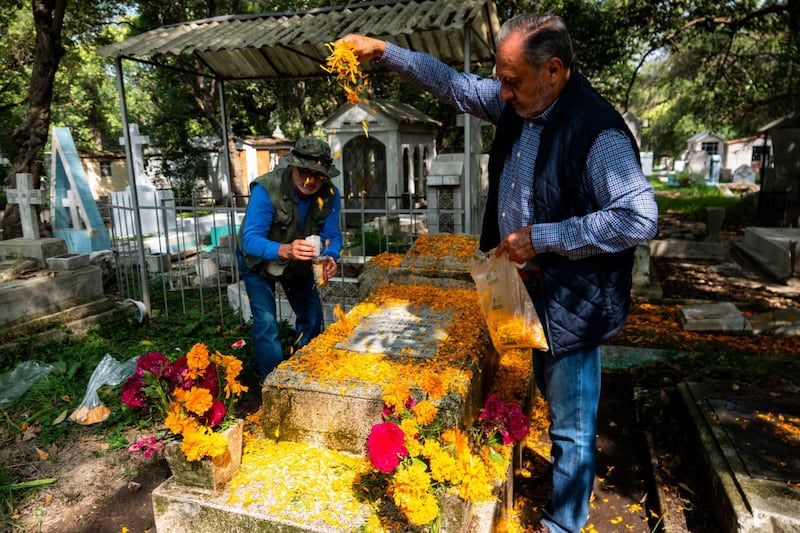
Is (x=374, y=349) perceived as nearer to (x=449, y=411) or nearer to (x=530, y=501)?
Answer: (x=449, y=411)

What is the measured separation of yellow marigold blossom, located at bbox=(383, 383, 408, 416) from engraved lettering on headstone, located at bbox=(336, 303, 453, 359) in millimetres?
633

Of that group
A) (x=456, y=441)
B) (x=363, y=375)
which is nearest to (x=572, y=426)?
(x=456, y=441)

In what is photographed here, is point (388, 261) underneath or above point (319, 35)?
underneath

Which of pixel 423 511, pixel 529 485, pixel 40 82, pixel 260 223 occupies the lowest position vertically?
pixel 529 485

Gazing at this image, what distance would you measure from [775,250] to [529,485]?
850cm

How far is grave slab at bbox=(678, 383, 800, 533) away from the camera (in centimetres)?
248

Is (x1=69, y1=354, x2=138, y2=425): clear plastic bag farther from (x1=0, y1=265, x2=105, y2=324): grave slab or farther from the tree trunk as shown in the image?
the tree trunk

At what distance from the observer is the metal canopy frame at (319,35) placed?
534 cm

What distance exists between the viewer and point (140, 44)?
6242mm

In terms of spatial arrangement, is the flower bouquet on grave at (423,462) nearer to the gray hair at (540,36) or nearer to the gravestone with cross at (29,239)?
the gray hair at (540,36)

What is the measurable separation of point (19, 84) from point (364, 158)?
15.1 meters

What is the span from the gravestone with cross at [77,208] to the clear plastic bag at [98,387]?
9.04 m

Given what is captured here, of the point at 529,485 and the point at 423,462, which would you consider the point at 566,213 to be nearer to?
the point at 423,462

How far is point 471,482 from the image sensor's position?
82.1 inches
